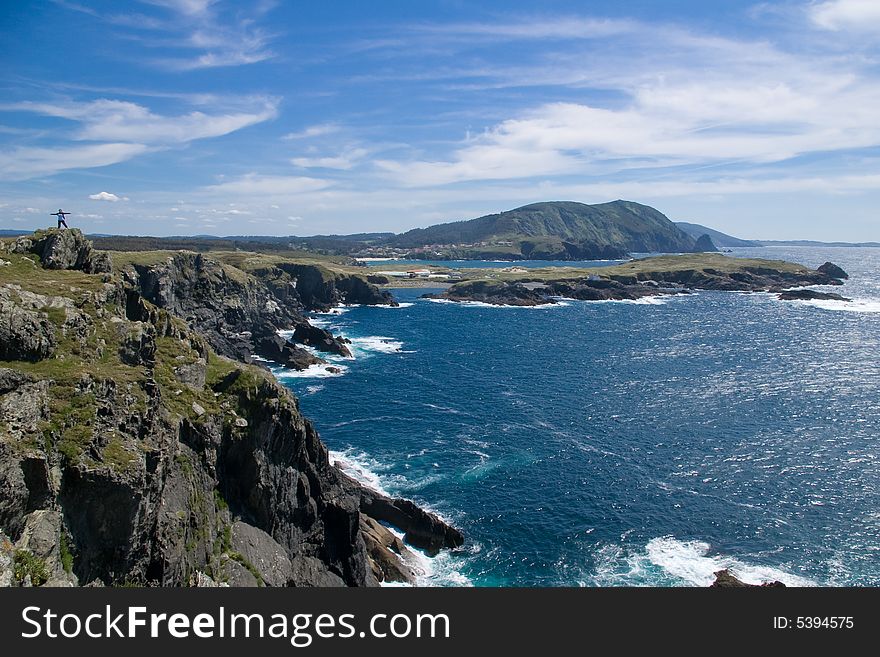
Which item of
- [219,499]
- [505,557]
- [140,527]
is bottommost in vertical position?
[505,557]

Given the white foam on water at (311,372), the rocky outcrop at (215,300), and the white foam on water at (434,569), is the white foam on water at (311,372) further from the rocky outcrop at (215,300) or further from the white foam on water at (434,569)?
the white foam on water at (434,569)

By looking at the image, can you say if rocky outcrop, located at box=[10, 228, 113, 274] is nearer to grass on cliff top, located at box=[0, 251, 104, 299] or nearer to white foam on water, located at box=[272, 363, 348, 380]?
grass on cliff top, located at box=[0, 251, 104, 299]

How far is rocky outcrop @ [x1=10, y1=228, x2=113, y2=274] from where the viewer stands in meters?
49.3

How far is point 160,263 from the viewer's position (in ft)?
449

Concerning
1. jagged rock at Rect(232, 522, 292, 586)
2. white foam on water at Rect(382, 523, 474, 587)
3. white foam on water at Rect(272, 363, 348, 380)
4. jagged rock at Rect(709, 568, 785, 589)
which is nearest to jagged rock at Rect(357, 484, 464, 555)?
white foam on water at Rect(382, 523, 474, 587)

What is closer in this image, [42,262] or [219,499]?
[219,499]

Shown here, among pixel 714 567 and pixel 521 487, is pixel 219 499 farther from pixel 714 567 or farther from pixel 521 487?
pixel 714 567

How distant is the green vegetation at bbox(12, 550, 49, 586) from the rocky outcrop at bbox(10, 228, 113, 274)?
33.4 m

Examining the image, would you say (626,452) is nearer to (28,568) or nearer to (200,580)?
(200,580)

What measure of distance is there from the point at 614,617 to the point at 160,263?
14187 cm

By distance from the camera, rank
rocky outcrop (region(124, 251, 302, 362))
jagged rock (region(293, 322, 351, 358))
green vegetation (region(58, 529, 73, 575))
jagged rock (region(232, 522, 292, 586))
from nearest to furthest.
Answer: green vegetation (region(58, 529, 73, 575)) < jagged rock (region(232, 522, 292, 586)) < rocky outcrop (region(124, 251, 302, 362)) < jagged rock (region(293, 322, 351, 358))

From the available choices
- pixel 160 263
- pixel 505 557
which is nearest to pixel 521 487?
pixel 505 557

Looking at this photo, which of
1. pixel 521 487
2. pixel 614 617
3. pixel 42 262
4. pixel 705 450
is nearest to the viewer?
pixel 614 617

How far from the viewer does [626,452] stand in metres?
78.1
